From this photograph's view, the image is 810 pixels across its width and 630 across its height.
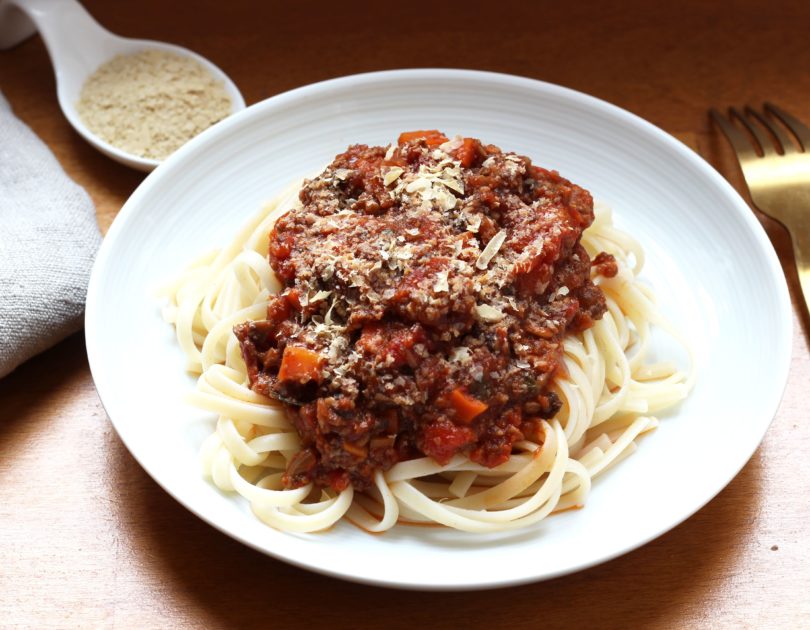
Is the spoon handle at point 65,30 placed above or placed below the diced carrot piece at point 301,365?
below

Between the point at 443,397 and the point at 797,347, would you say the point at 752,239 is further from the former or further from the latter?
the point at 443,397

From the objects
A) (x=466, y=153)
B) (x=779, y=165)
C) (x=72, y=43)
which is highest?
(x=779, y=165)

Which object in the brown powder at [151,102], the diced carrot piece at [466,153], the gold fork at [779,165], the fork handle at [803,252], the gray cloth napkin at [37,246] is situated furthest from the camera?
the brown powder at [151,102]

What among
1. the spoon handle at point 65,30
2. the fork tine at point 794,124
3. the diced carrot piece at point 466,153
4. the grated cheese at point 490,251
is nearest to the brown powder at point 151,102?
the spoon handle at point 65,30

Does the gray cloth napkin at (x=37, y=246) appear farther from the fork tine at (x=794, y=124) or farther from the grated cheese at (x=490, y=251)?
the fork tine at (x=794, y=124)

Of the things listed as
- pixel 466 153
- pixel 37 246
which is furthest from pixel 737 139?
pixel 37 246

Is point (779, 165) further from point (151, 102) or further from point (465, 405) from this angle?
point (151, 102)

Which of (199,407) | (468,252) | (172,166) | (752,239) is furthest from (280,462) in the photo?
(752,239)

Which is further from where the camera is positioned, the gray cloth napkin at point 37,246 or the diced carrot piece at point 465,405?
the gray cloth napkin at point 37,246
